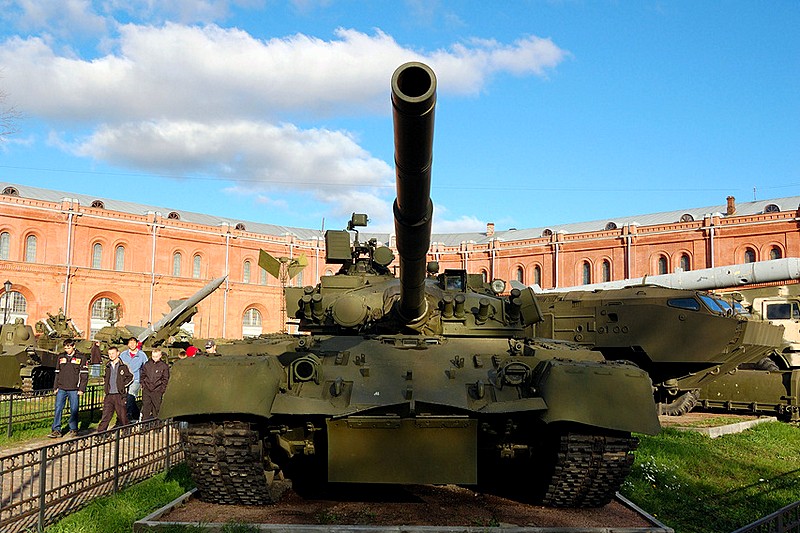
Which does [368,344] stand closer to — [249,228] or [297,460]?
[297,460]

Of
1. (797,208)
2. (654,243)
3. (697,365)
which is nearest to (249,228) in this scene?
(654,243)

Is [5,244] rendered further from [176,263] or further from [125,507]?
[125,507]

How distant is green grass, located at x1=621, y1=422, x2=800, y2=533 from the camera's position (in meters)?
7.75

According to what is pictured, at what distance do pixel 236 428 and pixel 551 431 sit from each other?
9.17ft

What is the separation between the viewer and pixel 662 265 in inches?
1922

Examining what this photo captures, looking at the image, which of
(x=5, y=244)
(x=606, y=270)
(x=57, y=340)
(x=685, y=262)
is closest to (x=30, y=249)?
(x=5, y=244)

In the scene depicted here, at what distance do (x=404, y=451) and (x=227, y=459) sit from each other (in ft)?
5.15

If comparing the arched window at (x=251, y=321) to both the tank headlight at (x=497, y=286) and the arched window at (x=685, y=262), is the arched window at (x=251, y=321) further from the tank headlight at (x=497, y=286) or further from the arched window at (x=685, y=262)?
the tank headlight at (x=497, y=286)

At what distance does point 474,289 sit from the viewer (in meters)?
9.90

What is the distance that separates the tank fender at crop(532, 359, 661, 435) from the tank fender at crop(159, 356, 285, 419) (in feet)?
7.80

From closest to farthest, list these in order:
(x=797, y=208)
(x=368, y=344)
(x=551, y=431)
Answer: (x=551, y=431), (x=368, y=344), (x=797, y=208)

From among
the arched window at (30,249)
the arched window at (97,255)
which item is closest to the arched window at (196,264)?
the arched window at (97,255)

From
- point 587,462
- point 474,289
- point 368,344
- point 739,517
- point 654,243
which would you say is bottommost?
point 739,517

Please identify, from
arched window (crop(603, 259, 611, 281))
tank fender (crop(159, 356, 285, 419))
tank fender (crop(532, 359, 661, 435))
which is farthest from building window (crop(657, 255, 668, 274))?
tank fender (crop(159, 356, 285, 419))
